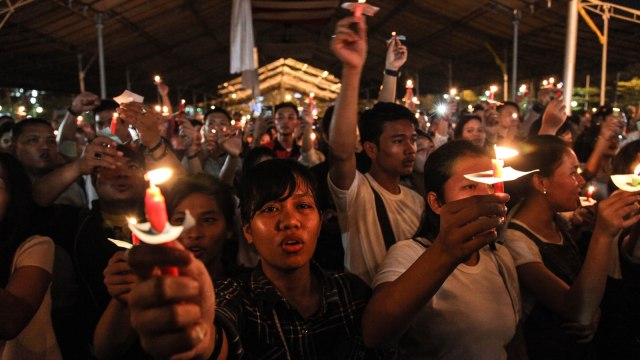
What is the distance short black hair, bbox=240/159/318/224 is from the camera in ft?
5.60

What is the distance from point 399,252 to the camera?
74.4 inches

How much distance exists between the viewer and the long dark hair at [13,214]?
193cm

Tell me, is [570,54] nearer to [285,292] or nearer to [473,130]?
[473,130]

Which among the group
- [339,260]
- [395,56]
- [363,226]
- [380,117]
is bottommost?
[339,260]

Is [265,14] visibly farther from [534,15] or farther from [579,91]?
[579,91]

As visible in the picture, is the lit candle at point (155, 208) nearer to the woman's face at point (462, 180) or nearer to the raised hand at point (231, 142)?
the woman's face at point (462, 180)

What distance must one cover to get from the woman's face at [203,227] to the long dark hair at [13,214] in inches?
23.5

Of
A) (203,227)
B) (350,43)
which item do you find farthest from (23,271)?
(350,43)

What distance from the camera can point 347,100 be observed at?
7.52 ft

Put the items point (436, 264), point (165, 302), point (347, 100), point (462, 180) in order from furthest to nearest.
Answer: point (347, 100), point (462, 180), point (436, 264), point (165, 302)

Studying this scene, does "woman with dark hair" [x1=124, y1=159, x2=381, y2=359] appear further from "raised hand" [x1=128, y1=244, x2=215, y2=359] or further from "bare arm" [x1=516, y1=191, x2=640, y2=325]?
"bare arm" [x1=516, y1=191, x2=640, y2=325]

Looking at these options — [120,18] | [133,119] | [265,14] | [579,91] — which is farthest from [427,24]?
[133,119]

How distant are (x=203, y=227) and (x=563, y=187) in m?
1.78

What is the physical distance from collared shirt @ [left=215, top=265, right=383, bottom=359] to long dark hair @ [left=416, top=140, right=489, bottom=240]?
0.47 metres
